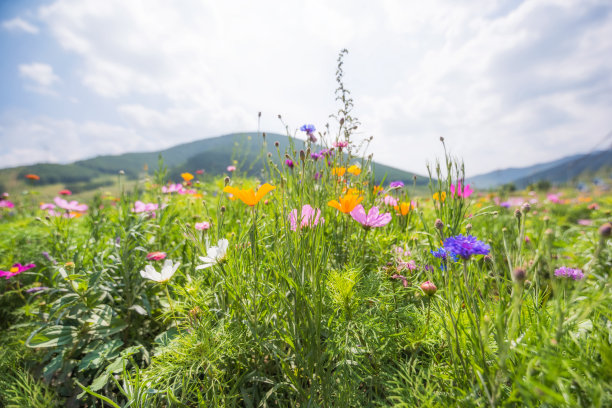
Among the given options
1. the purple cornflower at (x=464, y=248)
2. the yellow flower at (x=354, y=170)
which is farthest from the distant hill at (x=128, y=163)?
the purple cornflower at (x=464, y=248)

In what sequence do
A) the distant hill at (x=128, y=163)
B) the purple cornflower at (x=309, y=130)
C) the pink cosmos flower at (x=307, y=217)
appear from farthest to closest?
the distant hill at (x=128, y=163)
the purple cornflower at (x=309, y=130)
the pink cosmos flower at (x=307, y=217)

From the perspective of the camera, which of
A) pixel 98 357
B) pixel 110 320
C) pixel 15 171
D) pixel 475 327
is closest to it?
pixel 475 327

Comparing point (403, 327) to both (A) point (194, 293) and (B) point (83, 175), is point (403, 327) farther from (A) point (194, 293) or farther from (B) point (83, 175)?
(B) point (83, 175)

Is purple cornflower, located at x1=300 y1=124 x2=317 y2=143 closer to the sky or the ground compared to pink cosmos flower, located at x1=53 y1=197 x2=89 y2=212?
closer to the sky

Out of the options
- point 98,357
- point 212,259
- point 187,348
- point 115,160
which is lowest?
point 98,357

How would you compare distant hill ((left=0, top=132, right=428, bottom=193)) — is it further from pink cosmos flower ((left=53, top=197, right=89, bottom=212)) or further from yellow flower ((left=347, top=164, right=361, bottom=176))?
yellow flower ((left=347, top=164, right=361, bottom=176))

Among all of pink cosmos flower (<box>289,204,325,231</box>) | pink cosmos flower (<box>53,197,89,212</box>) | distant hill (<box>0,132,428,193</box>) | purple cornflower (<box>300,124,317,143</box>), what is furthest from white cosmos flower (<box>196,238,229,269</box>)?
distant hill (<box>0,132,428,193</box>)

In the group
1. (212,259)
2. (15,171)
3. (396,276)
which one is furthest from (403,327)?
(15,171)

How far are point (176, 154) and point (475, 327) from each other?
372 feet

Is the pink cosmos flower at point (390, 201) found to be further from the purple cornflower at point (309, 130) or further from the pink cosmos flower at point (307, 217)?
the pink cosmos flower at point (307, 217)

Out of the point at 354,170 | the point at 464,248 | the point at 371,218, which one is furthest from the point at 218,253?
the point at 354,170

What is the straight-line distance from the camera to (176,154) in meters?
101

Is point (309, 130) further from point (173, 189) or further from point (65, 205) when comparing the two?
point (65, 205)

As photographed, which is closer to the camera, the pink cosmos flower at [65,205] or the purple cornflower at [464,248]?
the purple cornflower at [464,248]
